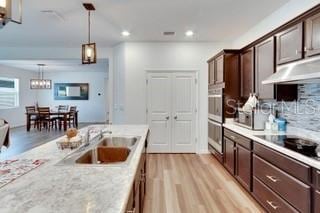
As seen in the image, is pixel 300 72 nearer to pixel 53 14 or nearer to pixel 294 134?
pixel 294 134

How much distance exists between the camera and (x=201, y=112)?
649 cm

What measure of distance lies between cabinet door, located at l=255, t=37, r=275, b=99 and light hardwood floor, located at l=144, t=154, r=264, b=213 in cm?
151

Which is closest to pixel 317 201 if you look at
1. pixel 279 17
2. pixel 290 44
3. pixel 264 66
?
pixel 290 44

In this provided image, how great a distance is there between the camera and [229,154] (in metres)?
4.55

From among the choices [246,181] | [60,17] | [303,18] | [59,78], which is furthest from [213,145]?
[59,78]

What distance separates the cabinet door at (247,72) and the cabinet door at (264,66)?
0.73ft

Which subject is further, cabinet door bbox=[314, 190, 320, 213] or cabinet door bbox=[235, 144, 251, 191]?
cabinet door bbox=[235, 144, 251, 191]

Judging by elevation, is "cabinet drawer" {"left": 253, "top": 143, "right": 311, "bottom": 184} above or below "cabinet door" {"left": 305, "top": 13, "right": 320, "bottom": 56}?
below

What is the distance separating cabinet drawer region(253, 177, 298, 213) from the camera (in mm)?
2594

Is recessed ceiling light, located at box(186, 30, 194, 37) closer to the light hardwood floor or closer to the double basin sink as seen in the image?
the light hardwood floor

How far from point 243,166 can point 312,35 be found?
1973mm

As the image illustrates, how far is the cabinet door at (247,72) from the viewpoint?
442 centimetres

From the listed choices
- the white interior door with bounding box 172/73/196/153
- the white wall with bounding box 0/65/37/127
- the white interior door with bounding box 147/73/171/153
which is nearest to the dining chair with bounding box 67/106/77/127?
the white wall with bounding box 0/65/37/127

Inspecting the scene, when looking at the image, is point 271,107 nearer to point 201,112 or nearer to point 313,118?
point 313,118
